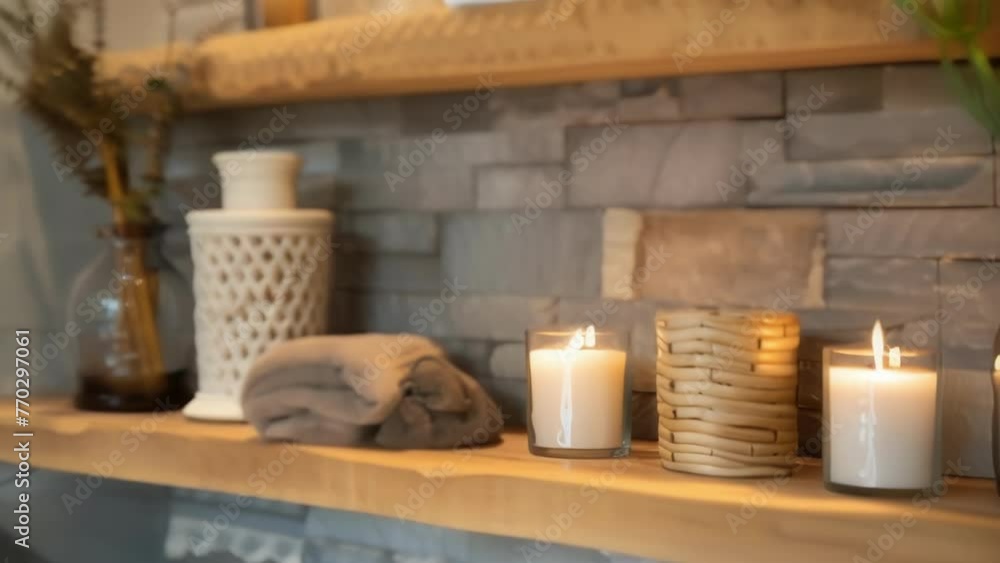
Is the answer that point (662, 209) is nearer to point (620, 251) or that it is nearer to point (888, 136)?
point (620, 251)

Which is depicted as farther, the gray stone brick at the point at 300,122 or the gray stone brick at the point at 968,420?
the gray stone brick at the point at 300,122

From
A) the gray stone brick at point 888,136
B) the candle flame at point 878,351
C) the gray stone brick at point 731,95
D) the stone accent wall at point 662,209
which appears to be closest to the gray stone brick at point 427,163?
the stone accent wall at point 662,209

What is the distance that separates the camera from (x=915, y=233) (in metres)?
0.78

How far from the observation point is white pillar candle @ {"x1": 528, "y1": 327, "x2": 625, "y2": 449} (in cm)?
80

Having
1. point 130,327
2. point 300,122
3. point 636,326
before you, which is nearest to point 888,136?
point 636,326

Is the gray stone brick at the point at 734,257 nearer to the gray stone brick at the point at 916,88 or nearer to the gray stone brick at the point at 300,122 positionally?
the gray stone brick at the point at 916,88

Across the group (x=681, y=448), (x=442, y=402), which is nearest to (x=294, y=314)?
(x=442, y=402)

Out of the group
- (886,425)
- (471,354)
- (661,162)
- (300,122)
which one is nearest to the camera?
(886,425)

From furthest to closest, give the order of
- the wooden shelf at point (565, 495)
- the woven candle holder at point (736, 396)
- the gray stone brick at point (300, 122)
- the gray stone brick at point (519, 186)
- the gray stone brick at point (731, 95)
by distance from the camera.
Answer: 1. the gray stone brick at point (300, 122)
2. the gray stone brick at point (519, 186)
3. the gray stone brick at point (731, 95)
4. the woven candle holder at point (736, 396)
5. the wooden shelf at point (565, 495)

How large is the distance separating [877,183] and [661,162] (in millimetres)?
187

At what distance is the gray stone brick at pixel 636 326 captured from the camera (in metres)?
0.89

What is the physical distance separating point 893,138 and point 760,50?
0.14 metres

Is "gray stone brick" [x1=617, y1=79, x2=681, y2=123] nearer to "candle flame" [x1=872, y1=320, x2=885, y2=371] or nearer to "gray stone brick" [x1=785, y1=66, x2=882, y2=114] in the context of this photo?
"gray stone brick" [x1=785, y1=66, x2=882, y2=114]

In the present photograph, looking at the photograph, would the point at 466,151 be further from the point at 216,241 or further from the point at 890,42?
the point at 890,42
